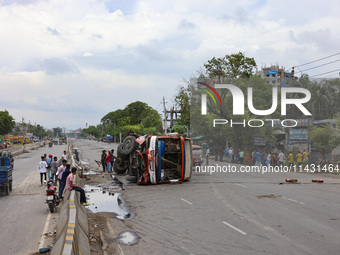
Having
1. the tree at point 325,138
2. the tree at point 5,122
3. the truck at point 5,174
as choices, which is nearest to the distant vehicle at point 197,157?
the tree at point 325,138

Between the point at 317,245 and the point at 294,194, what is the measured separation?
7774 mm

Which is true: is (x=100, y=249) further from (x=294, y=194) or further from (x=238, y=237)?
(x=294, y=194)

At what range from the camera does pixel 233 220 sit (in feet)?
34.1

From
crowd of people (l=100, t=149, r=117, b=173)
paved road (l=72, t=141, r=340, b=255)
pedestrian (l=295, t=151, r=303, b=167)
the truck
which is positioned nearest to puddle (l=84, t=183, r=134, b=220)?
paved road (l=72, t=141, r=340, b=255)

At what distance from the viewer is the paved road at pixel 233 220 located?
791cm

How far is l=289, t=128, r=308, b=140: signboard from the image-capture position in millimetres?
29203

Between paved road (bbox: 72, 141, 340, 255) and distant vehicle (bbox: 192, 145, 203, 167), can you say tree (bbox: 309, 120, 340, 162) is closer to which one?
distant vehicle (bbox: 192, 145, 203, 167)

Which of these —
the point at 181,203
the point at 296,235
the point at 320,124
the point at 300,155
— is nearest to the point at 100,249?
the point at 296,235

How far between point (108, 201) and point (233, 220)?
5.89 m

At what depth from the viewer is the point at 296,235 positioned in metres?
8.68

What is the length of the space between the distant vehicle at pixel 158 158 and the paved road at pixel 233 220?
5.21ft

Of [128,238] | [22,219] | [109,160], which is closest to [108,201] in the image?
[22,219]

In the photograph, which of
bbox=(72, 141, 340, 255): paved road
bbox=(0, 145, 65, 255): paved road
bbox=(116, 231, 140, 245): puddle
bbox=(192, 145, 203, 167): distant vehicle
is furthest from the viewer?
bbox=(192, 145, 203, 167): distant vehicle

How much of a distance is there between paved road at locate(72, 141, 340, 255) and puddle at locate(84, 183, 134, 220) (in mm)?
358
